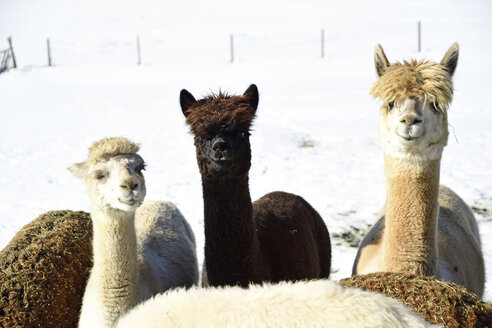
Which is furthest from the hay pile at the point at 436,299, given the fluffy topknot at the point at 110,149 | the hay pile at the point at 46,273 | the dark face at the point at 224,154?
the hay pile at the point at 46,273

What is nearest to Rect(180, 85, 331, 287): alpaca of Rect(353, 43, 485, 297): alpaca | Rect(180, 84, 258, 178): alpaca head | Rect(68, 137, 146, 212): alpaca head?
Rect(180, 84, 258, 178): alpaca head

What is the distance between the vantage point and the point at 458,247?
14.9 ft

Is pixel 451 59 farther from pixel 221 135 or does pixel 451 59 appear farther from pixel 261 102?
pixel 261 102

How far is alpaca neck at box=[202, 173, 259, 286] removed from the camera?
3.74 meters

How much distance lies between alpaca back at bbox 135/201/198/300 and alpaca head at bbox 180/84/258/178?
87 cm

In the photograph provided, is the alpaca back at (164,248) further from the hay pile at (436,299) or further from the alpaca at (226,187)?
the hay pile at (436,299)

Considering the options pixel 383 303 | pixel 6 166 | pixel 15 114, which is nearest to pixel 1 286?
pixel 383 303

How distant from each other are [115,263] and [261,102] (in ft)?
43.4

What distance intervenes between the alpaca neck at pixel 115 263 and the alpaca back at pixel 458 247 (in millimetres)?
2018

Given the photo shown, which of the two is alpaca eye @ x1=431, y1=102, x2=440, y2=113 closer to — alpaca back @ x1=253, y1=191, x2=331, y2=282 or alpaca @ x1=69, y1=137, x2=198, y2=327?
alpaca back @ x1=253, y1=191, x2=331, y2=282

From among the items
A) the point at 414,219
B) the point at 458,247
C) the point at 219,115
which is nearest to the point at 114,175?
the point at 219,115

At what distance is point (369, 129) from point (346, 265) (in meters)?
7.19

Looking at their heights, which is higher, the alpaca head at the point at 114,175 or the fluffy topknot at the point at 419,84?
the fluffy topknot at the point at 419,84

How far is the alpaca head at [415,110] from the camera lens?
3.54 m
